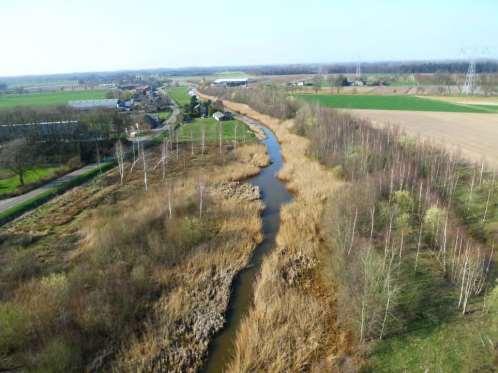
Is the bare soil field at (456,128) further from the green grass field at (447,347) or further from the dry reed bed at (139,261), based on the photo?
the dry reed bed at (139,261)

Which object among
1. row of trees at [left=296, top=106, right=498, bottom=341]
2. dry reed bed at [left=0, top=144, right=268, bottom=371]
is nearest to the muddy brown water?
dry reed bed at [left=0, top=144, right=268, bottom=371]

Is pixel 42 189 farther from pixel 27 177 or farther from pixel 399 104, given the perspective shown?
pixel 399 104

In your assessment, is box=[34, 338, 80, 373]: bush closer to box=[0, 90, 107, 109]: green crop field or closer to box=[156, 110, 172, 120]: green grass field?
box=[156, 110, 172, 120]: green grass field

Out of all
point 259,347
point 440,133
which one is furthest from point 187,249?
point 440,133

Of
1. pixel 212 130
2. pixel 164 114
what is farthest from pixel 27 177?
pixel 164 114

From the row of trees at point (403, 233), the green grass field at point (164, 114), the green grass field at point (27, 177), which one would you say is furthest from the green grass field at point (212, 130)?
the row of trees at point (403, 233)
